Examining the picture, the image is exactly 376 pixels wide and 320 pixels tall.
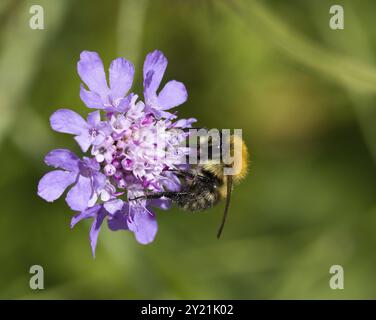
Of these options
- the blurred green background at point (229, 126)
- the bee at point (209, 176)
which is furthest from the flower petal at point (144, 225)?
the blurred green background at point (229, 126)

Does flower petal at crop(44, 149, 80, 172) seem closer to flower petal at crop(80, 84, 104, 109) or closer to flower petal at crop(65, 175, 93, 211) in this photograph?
flower petal at crop(65, 175, 93, 211)

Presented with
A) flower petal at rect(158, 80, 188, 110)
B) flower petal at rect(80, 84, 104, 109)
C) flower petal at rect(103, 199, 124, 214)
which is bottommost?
flower petal at rect(103, 199, 124, 214)

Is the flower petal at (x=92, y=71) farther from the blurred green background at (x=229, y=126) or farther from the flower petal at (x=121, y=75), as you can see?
the blurred green background at (x=229, y=126)

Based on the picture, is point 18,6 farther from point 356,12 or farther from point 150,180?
point 356,12

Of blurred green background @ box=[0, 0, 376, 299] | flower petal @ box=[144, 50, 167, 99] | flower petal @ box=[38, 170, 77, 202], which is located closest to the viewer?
flower petal @ box=[38, 170, 77, 202]

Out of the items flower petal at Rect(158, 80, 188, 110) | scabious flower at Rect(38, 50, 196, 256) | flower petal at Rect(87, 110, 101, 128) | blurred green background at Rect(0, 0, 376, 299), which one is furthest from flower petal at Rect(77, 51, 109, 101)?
blurred green background at Rect(0, 0, 376, 299)

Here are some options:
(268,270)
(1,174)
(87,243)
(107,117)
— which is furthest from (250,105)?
(107,117)

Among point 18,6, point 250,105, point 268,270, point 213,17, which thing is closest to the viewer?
point 18,6
